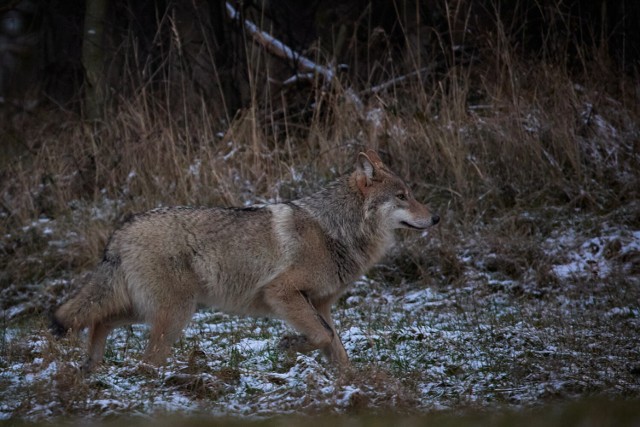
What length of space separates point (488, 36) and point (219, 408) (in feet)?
27.0

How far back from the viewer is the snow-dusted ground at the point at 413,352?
472 centimetres

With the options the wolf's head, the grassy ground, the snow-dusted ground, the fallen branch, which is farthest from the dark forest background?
the wolf's head

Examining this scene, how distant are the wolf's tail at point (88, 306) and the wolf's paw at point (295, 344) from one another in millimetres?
1435

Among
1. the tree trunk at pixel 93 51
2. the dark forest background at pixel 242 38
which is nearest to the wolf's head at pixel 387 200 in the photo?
the dark forest background at pixel 242 38

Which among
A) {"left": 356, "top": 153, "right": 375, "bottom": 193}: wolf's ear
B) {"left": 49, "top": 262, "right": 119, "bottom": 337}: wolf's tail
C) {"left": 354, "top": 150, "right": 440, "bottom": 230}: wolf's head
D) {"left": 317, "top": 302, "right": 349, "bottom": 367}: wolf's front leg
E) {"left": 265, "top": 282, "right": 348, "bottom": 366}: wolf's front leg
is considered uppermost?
{"left": 356, "top": 153, "right": 375, "bottom": 193}: wolf's ear

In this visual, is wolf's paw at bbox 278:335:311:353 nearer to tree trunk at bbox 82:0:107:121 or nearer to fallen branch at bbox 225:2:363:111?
fallen branch at bbox 225:2:363:111

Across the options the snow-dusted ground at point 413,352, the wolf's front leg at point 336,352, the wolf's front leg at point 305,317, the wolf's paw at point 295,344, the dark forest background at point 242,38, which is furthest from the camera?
the dark forest background at point 242,38

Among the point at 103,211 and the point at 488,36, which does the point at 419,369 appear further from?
the point at 488,36

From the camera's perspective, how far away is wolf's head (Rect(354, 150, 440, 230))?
670 centimetres

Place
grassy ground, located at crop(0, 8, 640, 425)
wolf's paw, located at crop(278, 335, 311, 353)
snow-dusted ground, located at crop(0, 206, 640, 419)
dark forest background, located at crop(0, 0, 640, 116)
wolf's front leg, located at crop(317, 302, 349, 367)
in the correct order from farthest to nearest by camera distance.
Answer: dark forest background, located at crop(0, 0, 640, 116)
wolf's paw, located at crop(278, 335, 311, 353)
wolf's front leg, located at crop(317, 302, 349, 367)
grassy ground, located at crop(0, 8, 640, 425)
snow-dusted ground, located at crop(0, 206, 640, 419)

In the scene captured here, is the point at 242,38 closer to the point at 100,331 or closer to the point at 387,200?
the point at 387,200

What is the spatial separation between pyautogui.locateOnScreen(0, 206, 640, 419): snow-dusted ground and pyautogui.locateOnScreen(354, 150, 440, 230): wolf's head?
37.5 inches

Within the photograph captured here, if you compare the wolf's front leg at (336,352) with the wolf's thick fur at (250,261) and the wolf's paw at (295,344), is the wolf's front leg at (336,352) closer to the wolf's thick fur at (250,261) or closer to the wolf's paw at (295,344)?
the wolf's thick fur at (250,261)

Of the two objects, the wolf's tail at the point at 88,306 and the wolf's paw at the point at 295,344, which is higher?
the wolf's tail at the point at 88,306
